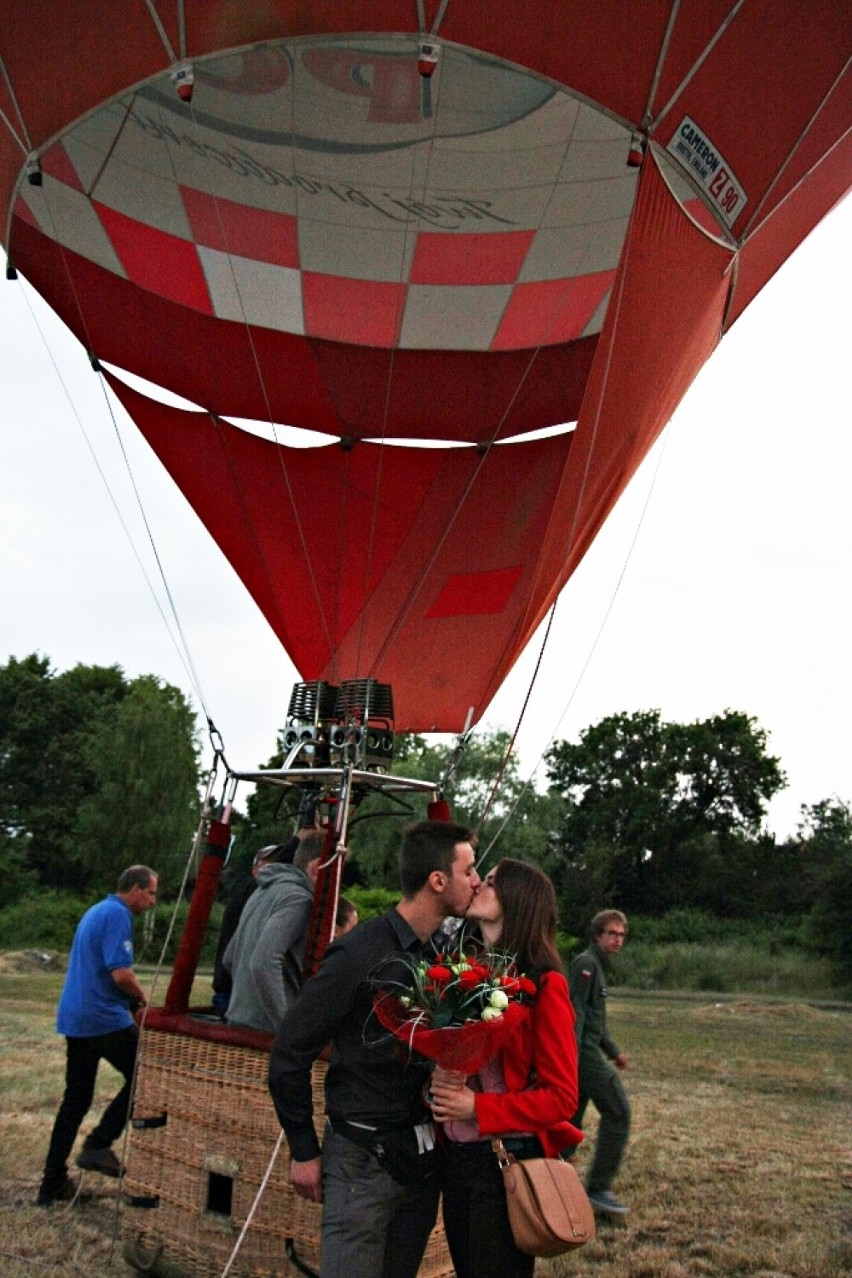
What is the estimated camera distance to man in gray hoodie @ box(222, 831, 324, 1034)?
3428 mm

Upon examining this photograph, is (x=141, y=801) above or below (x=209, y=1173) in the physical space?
above

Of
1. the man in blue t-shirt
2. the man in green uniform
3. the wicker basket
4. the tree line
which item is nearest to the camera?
the wicker basket

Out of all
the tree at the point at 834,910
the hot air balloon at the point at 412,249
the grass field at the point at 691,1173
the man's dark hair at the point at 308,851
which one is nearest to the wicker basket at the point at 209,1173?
the grass field at the point at 691,1173

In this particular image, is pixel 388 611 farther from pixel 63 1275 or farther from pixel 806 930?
pixel 806 930

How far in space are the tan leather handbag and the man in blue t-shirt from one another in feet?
8.02

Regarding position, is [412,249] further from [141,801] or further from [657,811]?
[657,811]

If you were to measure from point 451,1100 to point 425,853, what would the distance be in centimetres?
48

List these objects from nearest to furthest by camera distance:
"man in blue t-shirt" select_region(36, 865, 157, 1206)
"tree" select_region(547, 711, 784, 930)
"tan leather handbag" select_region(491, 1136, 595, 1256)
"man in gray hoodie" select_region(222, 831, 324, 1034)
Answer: "tan leather handbag" select_region(491, 1136, 595, 1256) < "man in gray hoodie" select_region(222, 831, 324, 1034) < "man in blue t-shirt" select_region(36, 865, 157, 1206) < "tree" select_region(547, 711, 784, 930)

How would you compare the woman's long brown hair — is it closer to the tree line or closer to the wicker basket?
the wicker basket

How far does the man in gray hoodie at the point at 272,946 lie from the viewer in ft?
11.2

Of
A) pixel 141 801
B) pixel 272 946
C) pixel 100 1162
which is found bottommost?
pixel 100 1162

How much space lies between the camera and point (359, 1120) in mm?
2326

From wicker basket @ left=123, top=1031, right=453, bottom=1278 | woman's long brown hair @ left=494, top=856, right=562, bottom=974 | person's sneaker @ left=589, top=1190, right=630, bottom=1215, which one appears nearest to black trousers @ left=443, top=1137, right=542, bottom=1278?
woman's long brown hair @ left=494, top=856, right=562, bottom=974

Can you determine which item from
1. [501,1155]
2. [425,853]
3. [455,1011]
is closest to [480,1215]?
[501,1155]
